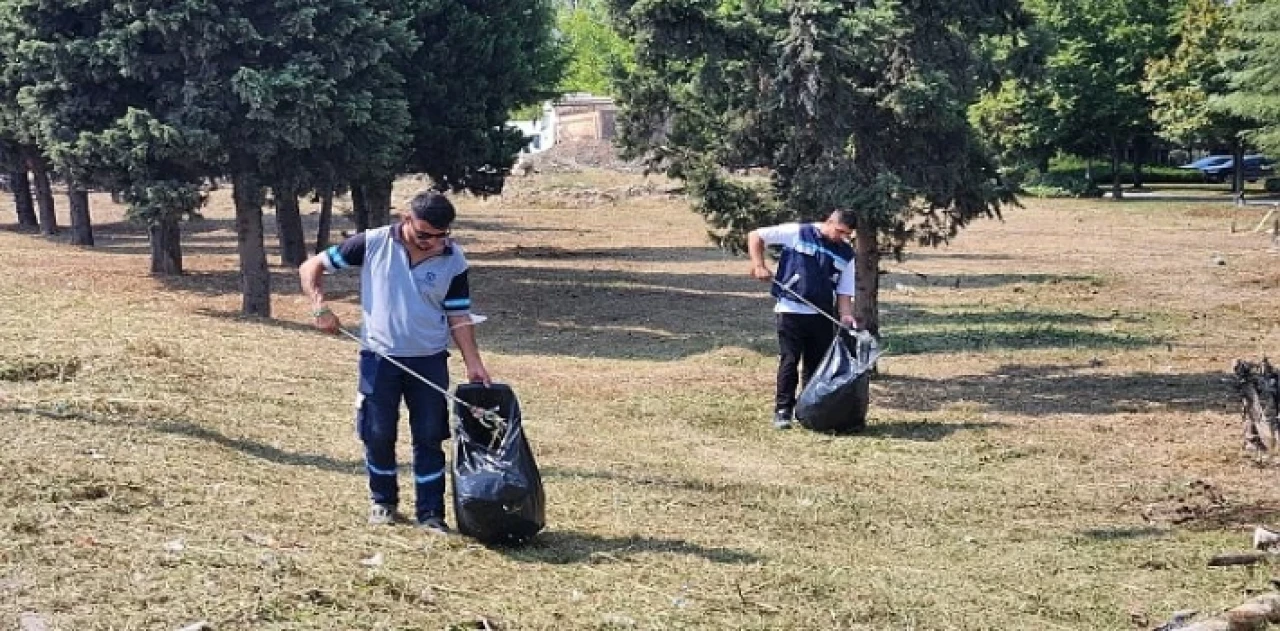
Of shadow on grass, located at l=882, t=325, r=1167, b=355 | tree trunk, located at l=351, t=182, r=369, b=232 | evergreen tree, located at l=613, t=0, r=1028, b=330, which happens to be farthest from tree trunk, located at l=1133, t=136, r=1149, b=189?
evergreen tree, located at l=613, t=0, r=1028, b=330

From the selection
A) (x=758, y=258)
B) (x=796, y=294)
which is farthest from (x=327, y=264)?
(x=796, y=294)

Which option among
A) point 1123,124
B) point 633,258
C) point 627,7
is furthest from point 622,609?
point 1123,124

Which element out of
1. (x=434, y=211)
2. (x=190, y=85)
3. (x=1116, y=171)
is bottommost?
(x=1116, y=171)

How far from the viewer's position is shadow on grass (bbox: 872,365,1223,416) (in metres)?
13.0

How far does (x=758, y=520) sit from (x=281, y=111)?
35.9 feet

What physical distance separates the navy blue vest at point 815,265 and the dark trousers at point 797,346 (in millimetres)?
174

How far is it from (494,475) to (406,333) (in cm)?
80

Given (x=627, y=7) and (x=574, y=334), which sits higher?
(x=627, y=7)

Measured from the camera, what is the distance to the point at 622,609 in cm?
608

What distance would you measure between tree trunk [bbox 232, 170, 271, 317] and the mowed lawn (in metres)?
0.49

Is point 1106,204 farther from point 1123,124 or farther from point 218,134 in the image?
point 218,134

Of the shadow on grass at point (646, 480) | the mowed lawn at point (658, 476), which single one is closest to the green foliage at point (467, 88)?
the mowed lawn at point (658, 476)

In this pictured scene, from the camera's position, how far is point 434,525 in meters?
7.07

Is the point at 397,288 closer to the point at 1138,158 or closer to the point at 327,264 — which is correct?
the point at 327,264
